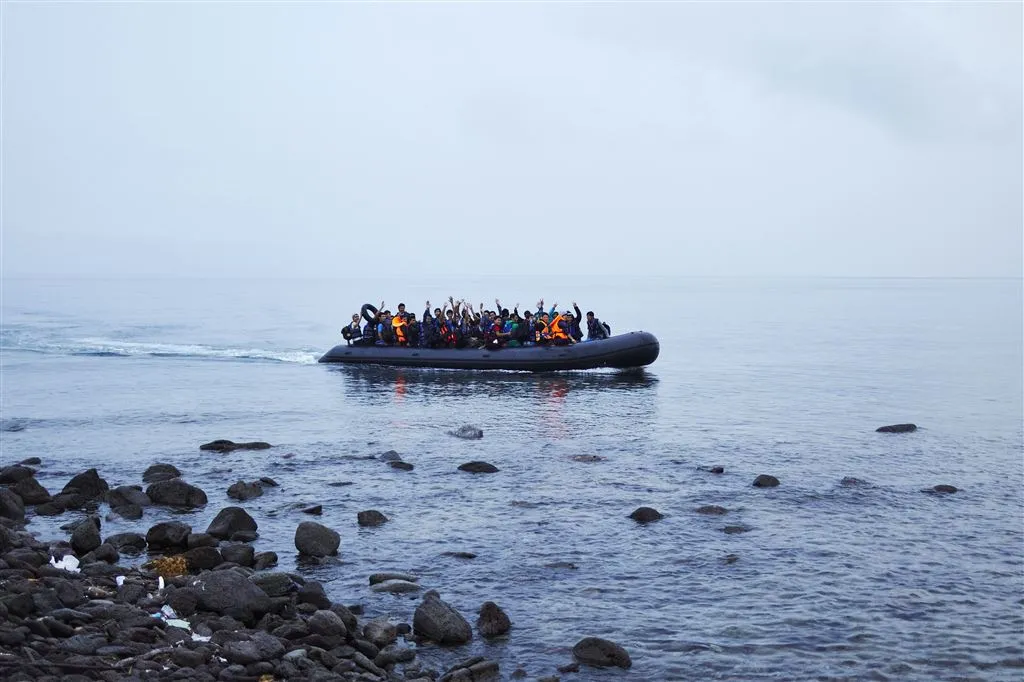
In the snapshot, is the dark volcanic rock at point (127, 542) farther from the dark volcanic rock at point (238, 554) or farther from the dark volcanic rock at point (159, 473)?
the dark volcanic rock at point (159, 473)

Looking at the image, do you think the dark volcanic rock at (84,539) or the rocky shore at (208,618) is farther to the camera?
the dark volcanic rock at (84,539)

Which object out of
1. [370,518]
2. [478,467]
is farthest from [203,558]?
[478,467]

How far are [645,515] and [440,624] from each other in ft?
19.1

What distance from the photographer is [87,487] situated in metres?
17.1

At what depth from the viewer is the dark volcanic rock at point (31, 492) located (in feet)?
54.4

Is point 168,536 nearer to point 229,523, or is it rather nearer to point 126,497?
point 229,523

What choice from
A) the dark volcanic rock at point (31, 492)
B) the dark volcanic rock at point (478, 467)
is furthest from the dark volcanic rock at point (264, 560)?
the dark volcanic rock at point (478, 467)

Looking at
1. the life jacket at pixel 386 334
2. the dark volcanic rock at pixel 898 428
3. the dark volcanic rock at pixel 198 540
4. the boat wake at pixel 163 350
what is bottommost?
the dark volcanic rock at pixel 198 540

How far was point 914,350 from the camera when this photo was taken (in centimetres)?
5066

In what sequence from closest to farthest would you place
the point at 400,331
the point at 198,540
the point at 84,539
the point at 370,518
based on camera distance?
the point at 84,539, the point at 198,540, the point at 370,518, the point at 400,331

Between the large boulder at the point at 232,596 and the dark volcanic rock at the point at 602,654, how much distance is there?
3.72 m

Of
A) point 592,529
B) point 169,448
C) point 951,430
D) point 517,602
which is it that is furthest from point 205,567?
point 951,430

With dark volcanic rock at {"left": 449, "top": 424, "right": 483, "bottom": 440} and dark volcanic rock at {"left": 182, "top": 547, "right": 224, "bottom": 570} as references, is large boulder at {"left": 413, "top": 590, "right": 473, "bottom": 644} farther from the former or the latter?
dark volcanic rock at {"left": 449, "top": 424, "right": 483, "bottom": 440}

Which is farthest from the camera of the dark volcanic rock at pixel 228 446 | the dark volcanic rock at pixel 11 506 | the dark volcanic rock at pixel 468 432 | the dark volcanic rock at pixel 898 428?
the dark volcanic rock at pixel 898 428
